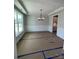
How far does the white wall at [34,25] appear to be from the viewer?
11805 millimetres

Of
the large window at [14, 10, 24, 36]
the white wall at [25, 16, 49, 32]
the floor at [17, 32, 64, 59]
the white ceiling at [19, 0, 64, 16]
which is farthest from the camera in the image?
the white wall at [25, 16, 49, 32]

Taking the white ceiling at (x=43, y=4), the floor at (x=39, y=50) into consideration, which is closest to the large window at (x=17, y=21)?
the white ceiling at (x=43, y=4)

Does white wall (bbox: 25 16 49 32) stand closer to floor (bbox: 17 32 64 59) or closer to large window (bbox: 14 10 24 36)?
large window (bbox: 14 10 24 36)

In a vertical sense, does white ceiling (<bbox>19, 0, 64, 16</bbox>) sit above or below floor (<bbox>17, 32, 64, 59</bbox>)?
above

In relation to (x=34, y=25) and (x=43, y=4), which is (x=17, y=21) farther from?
(x=34, y=25)

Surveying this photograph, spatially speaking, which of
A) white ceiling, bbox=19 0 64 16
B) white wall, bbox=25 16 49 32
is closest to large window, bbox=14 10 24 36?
white ceiling, bbox=19 0 64 16

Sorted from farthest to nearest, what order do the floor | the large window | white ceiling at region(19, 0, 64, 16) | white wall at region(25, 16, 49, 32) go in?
white wall at region(25, 16, 49, 32) < the large window < white ceiling at region(19, 0, 64, 16) < the floor

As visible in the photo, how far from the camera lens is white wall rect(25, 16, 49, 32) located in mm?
11805

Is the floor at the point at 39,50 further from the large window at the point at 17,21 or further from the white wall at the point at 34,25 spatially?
the white wall at the point at 34,25

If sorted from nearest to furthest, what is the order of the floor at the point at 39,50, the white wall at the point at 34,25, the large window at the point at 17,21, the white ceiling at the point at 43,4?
the floor at the point at 39,50, the white ceiling at the point at 43,4, the large window at the point at 17,21, the white wall at the point at 34,25

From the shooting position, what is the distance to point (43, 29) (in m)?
12.5

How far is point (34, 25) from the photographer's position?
12.1 m
